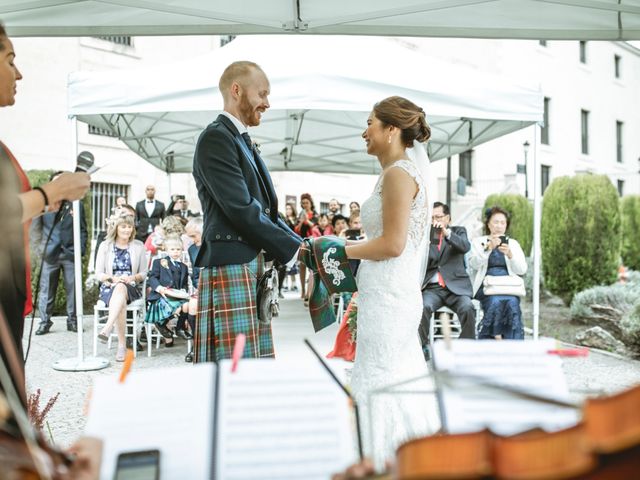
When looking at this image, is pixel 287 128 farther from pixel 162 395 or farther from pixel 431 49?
pixel 431 49

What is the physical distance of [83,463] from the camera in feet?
3.56

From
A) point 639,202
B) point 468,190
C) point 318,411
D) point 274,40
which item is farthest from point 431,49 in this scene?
point 318,411

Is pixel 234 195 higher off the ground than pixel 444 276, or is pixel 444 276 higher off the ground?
pixel 234 195

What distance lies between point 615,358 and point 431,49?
23.5 metres

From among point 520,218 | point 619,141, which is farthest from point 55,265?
point 619,141

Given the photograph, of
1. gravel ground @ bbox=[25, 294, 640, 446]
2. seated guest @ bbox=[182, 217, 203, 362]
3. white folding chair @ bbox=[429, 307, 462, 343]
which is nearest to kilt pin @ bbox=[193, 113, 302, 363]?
gravel ground @ bbox=[25, 294, 640, 446]

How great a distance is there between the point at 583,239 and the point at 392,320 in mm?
10197

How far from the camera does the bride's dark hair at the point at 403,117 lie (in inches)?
121

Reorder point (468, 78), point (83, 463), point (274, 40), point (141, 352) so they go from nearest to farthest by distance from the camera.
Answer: point (83, 463) → point (468, 78) → point (274, 40) → point (141, 352)

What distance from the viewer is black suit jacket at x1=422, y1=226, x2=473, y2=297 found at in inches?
273

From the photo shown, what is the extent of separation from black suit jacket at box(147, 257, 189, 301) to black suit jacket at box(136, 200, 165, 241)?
157 inches

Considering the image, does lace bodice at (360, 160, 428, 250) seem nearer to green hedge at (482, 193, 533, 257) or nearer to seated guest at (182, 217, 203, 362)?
seated guest at (182, 217, 203, 362)

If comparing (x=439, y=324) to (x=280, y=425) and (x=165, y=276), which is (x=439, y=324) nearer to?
(x=165, y=276)

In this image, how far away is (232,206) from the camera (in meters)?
2.75
